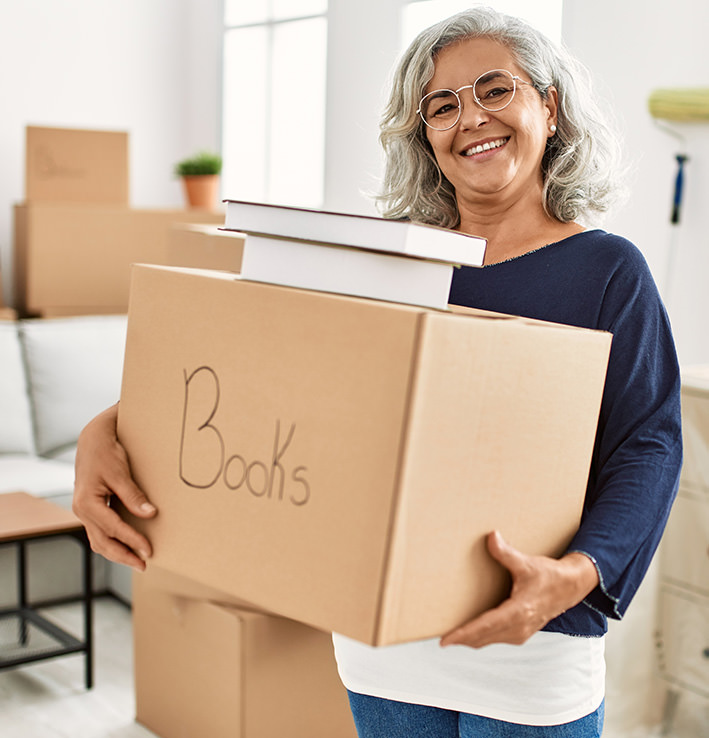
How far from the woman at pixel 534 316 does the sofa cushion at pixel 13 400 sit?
94.2 inches

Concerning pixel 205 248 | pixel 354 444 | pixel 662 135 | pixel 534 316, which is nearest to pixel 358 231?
pixel 354 444

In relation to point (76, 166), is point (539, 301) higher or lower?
lower

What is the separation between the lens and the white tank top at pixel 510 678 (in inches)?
36.3

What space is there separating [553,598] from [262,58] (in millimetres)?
3724

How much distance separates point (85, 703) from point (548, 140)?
1876 mm

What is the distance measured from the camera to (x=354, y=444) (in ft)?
2.24

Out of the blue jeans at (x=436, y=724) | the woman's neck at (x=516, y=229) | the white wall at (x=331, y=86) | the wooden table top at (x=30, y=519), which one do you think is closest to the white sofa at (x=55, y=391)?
the wooden table top at (x=30, y=519)

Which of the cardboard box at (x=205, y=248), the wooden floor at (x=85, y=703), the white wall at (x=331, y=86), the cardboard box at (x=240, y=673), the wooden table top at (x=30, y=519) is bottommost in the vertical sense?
the wooden floor at (x=85, y=703)

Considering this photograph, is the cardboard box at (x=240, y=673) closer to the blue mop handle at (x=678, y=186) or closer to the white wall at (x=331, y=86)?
the white wall at (x=331, y=86)

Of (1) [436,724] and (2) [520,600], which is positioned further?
(1) [436,724]

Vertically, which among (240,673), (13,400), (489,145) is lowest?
(240,673)

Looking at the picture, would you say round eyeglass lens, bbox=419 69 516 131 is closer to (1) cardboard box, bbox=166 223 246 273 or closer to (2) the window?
(1) cardboard box, bbox=166 223 246 273

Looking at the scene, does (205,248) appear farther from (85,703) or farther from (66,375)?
(66,375)

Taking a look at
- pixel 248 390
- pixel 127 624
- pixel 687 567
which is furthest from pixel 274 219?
pixel 127 624
